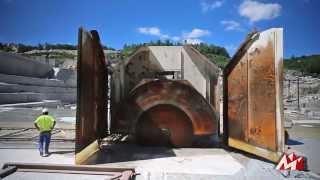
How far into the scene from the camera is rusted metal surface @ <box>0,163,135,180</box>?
6.12 m

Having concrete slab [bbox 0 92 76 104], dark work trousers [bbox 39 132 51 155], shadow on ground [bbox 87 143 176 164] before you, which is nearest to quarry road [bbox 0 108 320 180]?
shadow on ground [bbox 87 143 176 164]

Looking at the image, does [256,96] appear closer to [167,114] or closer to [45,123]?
[167,114]

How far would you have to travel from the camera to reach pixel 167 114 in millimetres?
8969

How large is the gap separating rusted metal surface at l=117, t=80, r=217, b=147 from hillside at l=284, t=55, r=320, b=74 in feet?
183

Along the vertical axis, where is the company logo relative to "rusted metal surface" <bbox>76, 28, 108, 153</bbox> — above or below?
below

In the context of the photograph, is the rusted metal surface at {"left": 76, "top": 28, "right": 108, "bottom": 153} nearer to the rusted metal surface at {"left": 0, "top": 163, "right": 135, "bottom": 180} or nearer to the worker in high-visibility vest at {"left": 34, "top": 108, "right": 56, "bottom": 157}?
the rusted metal surface at {"left": 0, "top": 163, "right": 135, "bottom": 180}

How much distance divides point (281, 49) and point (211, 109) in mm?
2637

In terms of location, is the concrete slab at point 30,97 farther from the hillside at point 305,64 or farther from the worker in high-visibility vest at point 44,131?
the hillside at point 305,64

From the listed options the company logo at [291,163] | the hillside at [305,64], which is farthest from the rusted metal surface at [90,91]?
the hillside at [305,64]

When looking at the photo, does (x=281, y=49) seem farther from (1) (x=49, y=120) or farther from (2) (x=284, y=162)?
(1) (x=49, y=120)

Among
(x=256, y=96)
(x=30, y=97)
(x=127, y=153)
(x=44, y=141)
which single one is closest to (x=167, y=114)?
(x=127, y=153)

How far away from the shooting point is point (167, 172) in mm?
6484

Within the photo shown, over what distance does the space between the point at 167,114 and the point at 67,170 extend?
3263 mm

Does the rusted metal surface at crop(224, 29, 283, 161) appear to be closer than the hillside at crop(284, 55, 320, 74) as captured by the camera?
Yes
